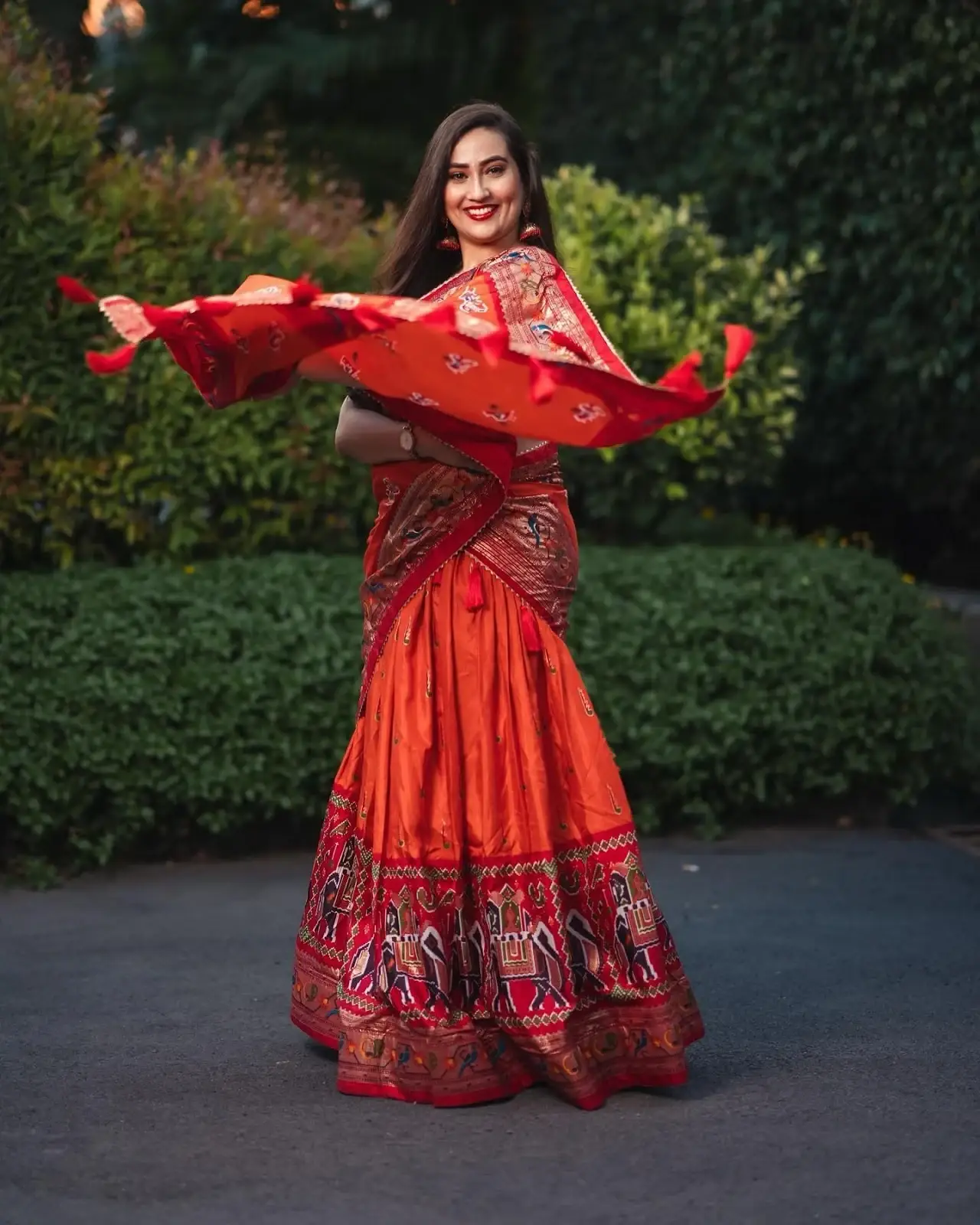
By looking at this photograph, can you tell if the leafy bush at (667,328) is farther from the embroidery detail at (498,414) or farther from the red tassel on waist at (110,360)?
the red tassel on waist at (110,360)

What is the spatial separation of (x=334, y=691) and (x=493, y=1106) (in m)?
2.84

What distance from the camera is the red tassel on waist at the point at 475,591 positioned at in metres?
3.78

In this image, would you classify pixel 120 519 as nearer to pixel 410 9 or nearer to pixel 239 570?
pixel 239 570

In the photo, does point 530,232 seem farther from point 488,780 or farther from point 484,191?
point 488,780

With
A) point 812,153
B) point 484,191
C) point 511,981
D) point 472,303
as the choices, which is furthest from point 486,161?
point 812,153

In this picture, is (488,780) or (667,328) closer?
(488,780)

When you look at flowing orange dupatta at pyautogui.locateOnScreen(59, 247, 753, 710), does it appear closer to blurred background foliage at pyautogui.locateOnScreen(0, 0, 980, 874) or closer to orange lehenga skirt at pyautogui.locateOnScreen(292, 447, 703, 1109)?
orange lehenga skirt at pyautogui.locateOnScreen(292, 447, 703, 1109)

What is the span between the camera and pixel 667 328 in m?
7.32

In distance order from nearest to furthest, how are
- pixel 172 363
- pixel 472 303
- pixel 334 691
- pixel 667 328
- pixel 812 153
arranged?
pixel 472 303 < pixel 334 691 < pixel 172 363 < pixel 667 328 < pixel 812 153

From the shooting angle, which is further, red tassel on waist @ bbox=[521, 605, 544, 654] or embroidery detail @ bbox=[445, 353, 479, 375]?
red tassel on waist @ bbox=[521, 605, 544, 654]

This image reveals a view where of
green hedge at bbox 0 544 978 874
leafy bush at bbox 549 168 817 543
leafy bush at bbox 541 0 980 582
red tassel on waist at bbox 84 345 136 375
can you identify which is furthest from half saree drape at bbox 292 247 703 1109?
leafy bush at bbox 541 0 980 582

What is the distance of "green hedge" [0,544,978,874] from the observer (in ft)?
20.2

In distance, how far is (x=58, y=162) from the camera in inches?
263

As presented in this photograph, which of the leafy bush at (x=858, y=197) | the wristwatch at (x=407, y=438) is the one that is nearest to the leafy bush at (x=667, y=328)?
the leafy bush at (x=858, y=197)
